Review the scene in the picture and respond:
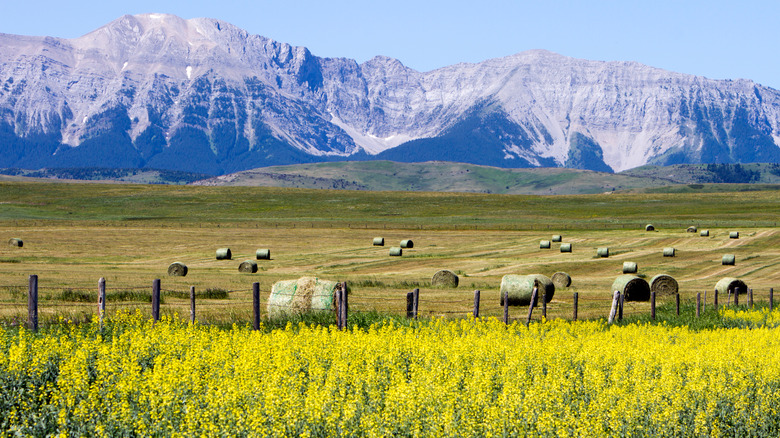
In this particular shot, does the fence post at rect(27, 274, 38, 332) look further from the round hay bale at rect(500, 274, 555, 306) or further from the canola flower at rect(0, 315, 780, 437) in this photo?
the round hay bale at rect(500, 274, 555, 306)

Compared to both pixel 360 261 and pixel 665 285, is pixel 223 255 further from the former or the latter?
pixel 665 285

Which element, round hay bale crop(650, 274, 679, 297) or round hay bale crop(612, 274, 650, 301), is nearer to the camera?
round hay bale crop(612, 274, 650, 301)

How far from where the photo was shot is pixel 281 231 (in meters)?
94.1

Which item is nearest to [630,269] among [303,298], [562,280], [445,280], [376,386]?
[562,280]

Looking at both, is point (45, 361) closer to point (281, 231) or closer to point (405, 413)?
point (405, 413)

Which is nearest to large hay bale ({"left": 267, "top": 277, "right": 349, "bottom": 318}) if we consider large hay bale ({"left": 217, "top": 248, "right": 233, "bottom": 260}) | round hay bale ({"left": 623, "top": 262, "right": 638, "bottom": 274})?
round hay bale ({"left": 623, "top": 262, "right": 638, "bottom": 274})

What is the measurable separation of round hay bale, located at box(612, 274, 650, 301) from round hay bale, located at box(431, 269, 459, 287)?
8507 mm

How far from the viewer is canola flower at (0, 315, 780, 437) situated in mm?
10539

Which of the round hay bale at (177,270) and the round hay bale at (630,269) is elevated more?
the round hay bale at (177,270)

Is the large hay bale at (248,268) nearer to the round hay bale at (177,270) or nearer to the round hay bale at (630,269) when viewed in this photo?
the round hay bale at (177,270)

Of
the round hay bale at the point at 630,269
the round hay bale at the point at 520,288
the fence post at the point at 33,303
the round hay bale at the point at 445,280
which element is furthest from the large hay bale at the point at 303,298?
the round hay bale at the point at 630,269

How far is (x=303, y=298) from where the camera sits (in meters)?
25.4

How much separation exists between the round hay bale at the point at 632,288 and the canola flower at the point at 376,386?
1836cm

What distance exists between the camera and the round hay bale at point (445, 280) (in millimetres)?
42062
